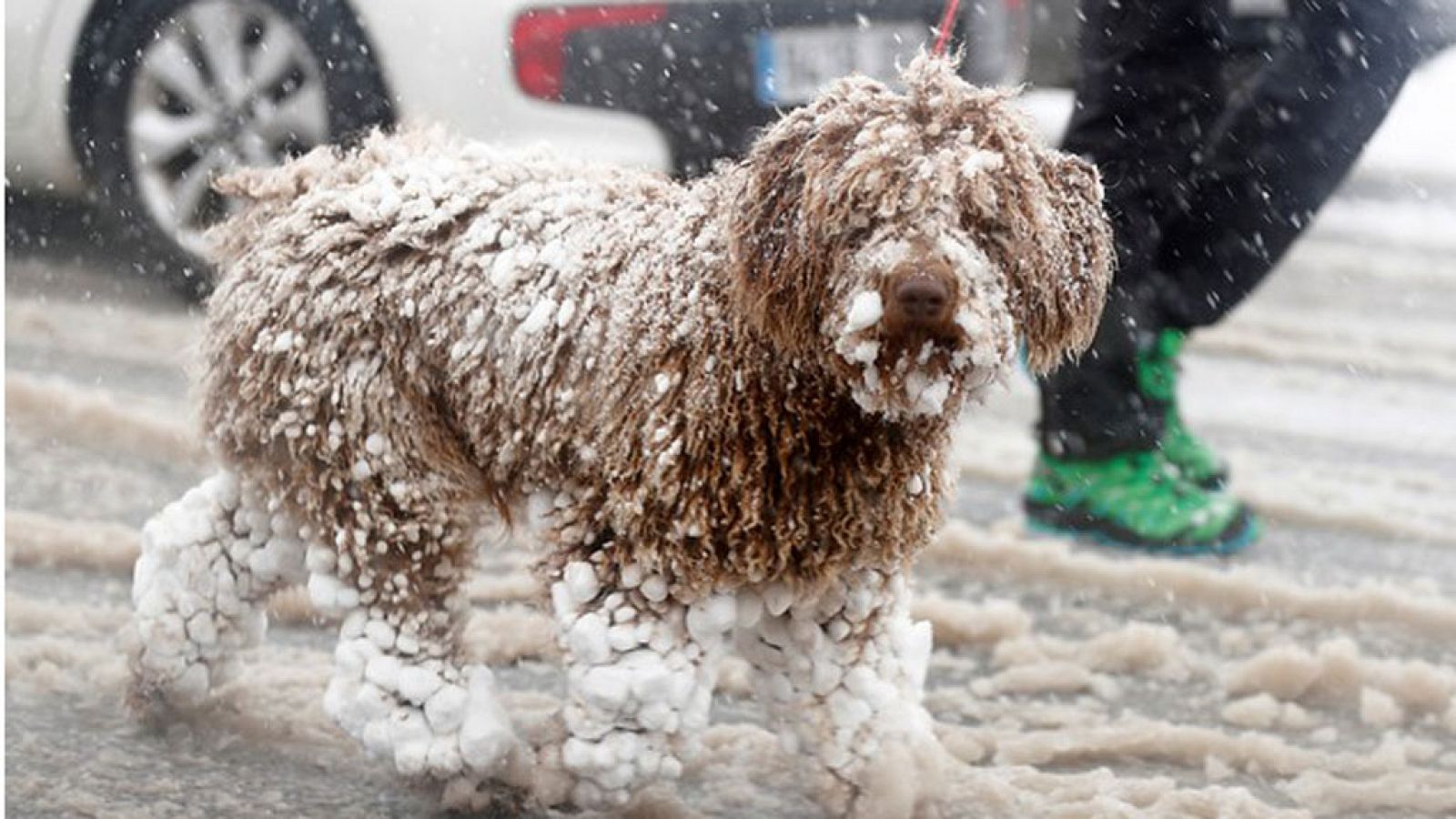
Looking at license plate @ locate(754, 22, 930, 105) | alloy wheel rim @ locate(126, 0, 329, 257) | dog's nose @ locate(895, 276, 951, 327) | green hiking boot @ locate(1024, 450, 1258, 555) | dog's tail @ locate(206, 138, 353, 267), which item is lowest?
green hiking boot @ locate(1024, 450, 1258, 555)

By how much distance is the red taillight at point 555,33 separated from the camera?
5.91m

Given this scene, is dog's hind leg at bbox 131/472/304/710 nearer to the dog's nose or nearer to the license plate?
the dog's nose

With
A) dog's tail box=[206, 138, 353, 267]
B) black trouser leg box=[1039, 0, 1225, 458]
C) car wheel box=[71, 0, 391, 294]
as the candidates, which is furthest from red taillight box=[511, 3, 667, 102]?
dog's tail box=[206, 138, 353, 267]

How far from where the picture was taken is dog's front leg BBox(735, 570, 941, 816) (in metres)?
3.56

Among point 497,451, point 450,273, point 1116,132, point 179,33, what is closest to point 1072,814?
point 497,451

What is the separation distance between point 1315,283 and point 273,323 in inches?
242

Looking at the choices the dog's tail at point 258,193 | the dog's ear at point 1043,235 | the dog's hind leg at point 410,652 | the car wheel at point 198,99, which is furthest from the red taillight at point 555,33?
the dog's ear at point 1043,235

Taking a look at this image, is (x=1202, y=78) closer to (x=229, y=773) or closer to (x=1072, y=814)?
(x=1072, y=814)

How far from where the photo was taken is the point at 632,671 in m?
3.38

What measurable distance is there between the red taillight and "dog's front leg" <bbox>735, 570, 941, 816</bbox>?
2.68 m

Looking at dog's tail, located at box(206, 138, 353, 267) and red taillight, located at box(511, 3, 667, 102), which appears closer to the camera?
dog's tail, located at box(206, 138, 353, 267)

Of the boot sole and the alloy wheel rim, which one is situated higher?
the alloy wheel rim

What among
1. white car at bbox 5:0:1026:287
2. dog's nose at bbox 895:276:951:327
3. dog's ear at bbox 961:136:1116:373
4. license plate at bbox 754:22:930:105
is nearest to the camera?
dog's nose at bbox 895:276:951:327

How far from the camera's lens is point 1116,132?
526 centimetres
